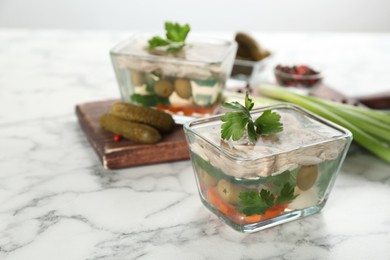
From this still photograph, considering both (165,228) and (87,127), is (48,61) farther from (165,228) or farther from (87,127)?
(165,228)

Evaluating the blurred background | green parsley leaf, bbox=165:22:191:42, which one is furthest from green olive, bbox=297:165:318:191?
the blurred background

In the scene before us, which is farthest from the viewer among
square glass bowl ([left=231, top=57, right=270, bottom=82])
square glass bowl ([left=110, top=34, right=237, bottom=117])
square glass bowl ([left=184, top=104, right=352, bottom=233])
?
square glass bowl ([left=231, top=57, right=270, bottom=82])

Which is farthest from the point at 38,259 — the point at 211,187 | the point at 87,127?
the point at 87,127

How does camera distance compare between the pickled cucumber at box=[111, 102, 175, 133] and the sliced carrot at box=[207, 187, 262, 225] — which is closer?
the sliced carrot at box=[207, 187, 262, 225]

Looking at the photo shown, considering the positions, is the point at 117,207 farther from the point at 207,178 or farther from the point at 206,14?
the point at 206,14

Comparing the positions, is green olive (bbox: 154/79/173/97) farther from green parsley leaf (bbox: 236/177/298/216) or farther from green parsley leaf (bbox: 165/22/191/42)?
green parsley leaf (bbox: 236/177/298/216)

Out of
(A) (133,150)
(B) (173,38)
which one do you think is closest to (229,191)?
(A) (133,150)
